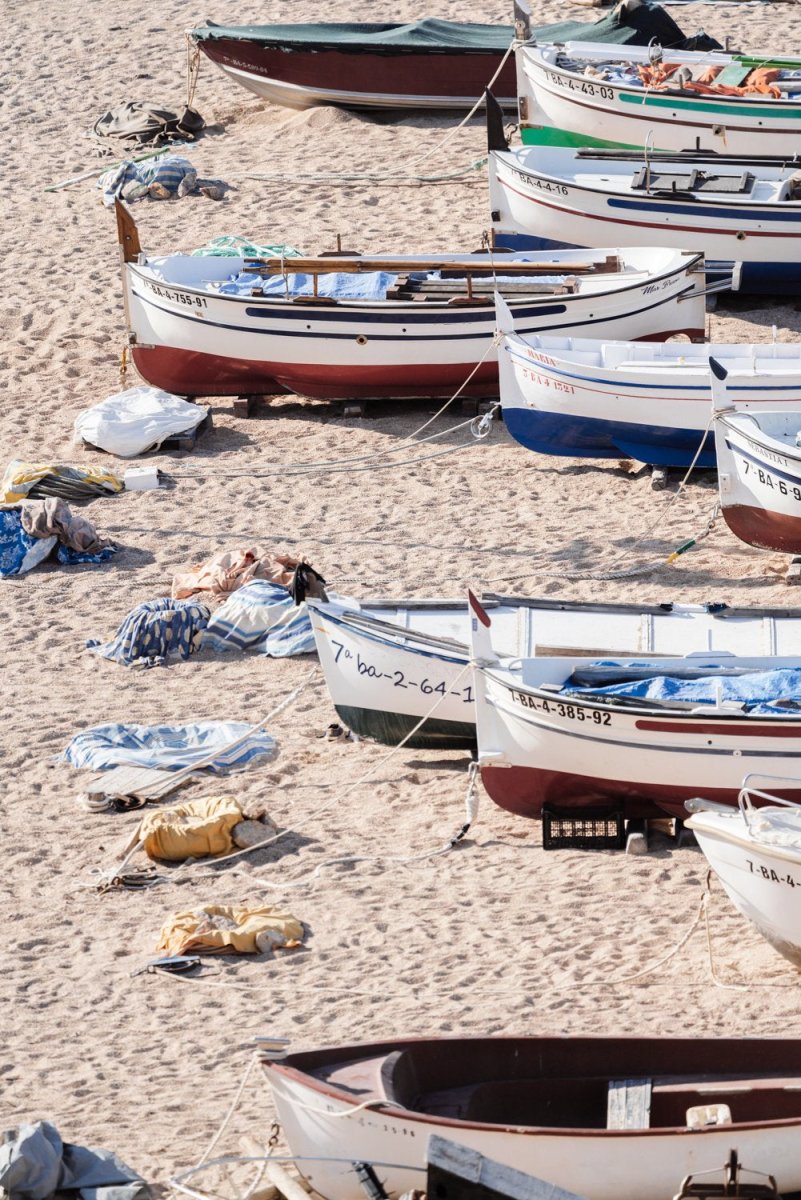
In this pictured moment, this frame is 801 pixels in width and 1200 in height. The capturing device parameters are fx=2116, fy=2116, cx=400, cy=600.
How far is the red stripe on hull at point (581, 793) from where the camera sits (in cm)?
1090

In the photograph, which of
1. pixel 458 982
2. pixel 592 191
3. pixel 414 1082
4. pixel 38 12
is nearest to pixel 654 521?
pixel 592 191

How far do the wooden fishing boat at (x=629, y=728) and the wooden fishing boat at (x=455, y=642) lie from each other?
35cm

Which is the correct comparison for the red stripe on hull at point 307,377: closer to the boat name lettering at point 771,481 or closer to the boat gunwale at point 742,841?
the boat name lettering at point 771,481

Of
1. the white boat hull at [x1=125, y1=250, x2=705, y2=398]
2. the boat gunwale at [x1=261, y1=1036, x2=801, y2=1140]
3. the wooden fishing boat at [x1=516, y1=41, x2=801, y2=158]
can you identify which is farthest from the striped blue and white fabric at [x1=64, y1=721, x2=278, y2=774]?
the wooden fishing boat at [x1=516, y1=41, x2=801, y2=158]

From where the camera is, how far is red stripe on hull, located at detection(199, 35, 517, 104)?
23359mm

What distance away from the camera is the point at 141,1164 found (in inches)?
332

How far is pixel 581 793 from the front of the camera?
11117mm

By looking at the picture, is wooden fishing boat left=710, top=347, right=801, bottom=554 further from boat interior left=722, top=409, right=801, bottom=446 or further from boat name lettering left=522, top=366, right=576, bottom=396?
boat name lettering left=522, top=366, right=576, bottom=396

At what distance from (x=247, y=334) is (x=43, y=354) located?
2.60 meters

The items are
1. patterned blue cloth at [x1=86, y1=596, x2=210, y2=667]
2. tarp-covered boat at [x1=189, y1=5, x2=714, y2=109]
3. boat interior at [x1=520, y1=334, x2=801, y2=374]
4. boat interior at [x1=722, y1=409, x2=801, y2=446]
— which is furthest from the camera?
tarp-covered boat at [x1=189, y1=5, x2=714, y2=109]

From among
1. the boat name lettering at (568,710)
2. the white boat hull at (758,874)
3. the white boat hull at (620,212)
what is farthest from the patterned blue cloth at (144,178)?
the white boat hull at (758,874)

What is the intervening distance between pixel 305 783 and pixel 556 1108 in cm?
425

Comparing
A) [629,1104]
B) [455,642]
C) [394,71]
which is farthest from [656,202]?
[629,1104]

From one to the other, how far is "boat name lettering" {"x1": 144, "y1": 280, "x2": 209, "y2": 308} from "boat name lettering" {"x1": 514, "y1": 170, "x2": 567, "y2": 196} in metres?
3.66
